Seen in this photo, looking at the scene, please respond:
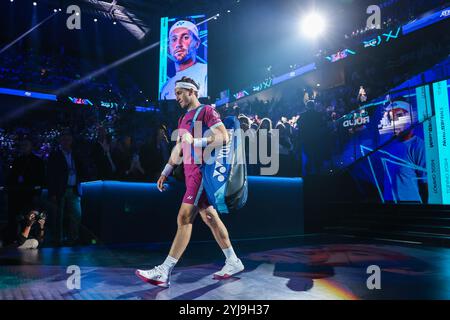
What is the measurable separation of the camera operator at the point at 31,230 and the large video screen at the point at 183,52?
32.3 ft

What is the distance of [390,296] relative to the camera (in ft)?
7.54

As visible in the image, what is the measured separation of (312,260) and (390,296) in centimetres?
162

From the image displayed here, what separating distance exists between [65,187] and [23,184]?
0.65 meters

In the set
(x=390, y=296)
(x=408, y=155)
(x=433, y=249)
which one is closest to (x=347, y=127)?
(x=408, y=155)

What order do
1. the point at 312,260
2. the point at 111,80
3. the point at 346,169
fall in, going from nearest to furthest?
1. the point at 312,260
2. the point at 346,169
3. the point at 111,80

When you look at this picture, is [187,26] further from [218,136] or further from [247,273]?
[247,273]

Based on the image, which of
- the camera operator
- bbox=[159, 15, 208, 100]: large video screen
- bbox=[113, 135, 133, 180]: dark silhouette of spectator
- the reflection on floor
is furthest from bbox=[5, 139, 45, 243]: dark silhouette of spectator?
bbox=[159, 15, 208, 100]: large video screen

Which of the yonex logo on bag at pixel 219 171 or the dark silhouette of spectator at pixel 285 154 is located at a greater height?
the dark silhouette of spectator at pixel 285 154

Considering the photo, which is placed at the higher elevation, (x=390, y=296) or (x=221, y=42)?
(x=221, y=42)

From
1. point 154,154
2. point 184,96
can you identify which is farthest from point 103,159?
point 184,96

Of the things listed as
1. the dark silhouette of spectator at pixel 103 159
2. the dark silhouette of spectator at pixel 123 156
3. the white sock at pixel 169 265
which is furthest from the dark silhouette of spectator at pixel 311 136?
the white sock at pixel 169 265

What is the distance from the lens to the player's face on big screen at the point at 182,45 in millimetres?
14469

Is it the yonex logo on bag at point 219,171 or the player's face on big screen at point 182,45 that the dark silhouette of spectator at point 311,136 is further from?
the player's face on big screen at point 182,45
